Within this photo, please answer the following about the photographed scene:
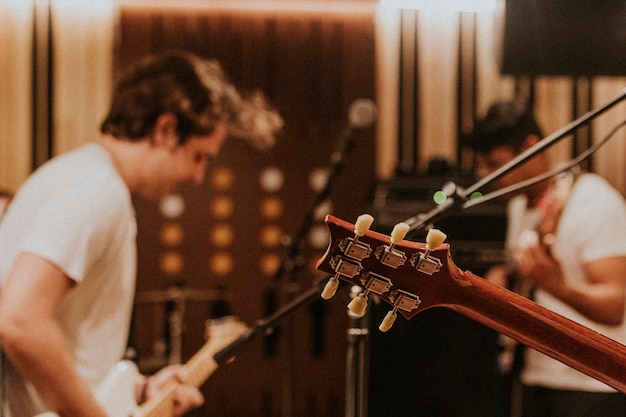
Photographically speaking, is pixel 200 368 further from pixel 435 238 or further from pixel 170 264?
pixel 170 264

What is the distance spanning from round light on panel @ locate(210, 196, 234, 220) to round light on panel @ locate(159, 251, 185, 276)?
0.38m

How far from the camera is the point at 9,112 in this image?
4.78 metres

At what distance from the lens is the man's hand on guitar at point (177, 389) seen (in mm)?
1954

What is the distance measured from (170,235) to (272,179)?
29.6 inches

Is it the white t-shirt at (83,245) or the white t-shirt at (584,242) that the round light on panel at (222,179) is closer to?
the white t-shirt at (584,242)

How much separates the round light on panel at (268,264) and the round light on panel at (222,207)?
36 centimetres

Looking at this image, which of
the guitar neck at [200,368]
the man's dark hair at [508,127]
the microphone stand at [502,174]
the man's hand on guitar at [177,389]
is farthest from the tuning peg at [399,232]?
the man's dark hair at [508,127]

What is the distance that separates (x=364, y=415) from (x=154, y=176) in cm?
81

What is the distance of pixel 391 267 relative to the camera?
4.01ft

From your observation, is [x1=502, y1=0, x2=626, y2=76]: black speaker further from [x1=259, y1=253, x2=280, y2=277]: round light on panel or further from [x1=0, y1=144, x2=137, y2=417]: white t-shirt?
[x1=259, y1=253, x2=280, y2=277]: round light on panel

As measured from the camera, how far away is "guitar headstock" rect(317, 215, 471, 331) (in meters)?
1.19

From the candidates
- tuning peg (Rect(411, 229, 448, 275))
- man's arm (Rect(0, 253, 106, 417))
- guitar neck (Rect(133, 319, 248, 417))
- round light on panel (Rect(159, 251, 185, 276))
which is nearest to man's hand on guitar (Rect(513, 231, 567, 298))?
guitar neck (Rect(133, 319, 248, 417))

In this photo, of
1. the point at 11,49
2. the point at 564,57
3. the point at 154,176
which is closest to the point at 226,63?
the point at 11,49

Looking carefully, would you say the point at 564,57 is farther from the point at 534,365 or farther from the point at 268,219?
the point at 268,219
